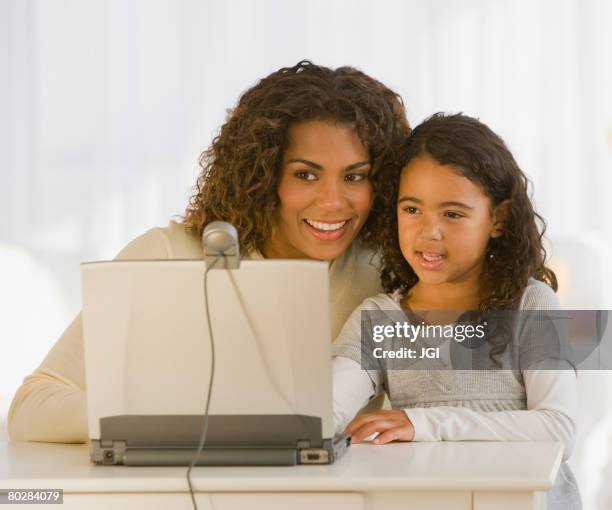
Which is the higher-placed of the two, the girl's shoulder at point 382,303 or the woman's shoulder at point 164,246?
the woman's shoulder at point 164,246

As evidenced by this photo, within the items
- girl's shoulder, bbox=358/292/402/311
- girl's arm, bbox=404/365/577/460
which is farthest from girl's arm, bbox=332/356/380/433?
girl's arm, bbox=404/365/577/460

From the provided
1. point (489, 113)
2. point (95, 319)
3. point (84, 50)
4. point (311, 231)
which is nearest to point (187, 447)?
point (95, 319)

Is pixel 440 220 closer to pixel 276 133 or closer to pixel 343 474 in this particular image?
pixel 276 133

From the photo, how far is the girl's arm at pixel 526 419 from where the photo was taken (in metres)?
1.69

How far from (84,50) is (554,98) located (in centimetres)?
152

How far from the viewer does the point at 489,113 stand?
11.1ft

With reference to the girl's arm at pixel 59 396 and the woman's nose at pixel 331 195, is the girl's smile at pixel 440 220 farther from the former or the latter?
the girl's arm at pixel 59 396

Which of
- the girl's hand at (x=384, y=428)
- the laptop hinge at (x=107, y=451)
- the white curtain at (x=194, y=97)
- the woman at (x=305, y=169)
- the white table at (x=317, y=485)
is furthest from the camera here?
the white curtain at (x=194, y=97)

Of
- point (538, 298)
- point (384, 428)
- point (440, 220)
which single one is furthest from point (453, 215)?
point (384, 428)

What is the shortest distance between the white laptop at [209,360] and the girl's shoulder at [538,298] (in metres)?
0.71

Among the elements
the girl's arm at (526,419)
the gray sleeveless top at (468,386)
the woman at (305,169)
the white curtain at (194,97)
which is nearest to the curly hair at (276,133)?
the woman at (305,169)

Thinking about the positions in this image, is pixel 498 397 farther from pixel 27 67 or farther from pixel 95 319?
pixel 27 67

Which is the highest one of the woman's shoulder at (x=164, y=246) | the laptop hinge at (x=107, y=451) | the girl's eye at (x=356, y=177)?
the girl's eye at (x=356, y=177)
